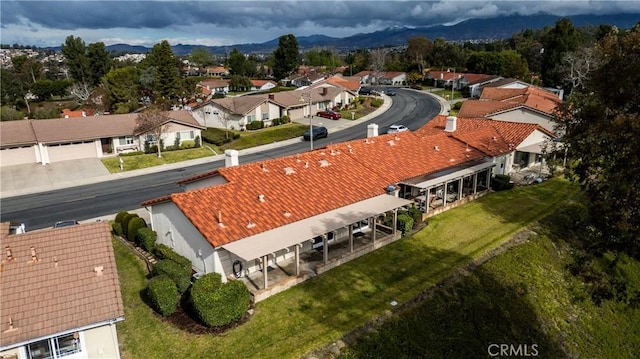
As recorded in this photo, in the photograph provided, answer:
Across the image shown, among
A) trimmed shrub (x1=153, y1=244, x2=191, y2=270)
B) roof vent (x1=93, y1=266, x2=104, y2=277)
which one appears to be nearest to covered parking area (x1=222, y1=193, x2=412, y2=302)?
trimmed shrub (x1=153, y1=244, x2=191, y2=270)

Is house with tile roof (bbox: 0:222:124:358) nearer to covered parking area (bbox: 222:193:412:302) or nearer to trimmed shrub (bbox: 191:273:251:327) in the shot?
trimmed shrub (bbox: 191:273:251:327)

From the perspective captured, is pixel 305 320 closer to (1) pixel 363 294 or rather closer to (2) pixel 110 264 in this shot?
(1) pixel 363 294

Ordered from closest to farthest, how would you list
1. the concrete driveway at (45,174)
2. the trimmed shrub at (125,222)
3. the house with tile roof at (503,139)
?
the trimmed shrub at (125,222) → the house with tile roof at (503,139) → the concrete driveway at (45,174)

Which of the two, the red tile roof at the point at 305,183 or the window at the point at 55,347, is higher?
the red tile roof at the point at 305,183

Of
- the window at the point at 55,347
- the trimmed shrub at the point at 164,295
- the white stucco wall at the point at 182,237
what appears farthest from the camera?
the white stucco wall at the point at 182,237

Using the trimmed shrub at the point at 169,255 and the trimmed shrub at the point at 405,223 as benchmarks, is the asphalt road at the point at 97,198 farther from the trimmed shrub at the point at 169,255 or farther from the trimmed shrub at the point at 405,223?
the trimmed shrub at the point at 405,223

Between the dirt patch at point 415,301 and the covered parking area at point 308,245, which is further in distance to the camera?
the covered parking area at point 308,245

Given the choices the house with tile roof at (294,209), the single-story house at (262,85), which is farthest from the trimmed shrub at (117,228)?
the single-story house at (262,85)

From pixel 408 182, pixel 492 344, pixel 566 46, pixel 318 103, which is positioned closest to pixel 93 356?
pixel 492 344
